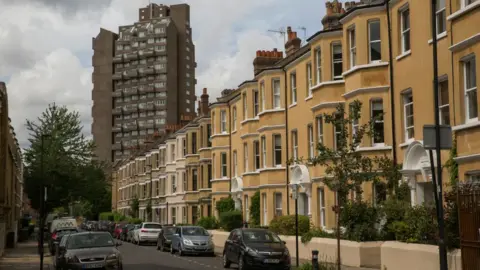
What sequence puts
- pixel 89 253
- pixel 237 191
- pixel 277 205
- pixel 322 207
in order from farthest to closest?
pixel 237 191, pixel 277 205, pixel 322 207, pixel 89 253

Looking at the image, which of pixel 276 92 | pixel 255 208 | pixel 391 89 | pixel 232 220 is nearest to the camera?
pixel 391 89

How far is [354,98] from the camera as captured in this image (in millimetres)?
27453

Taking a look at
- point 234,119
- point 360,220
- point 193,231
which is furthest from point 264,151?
point 360,220

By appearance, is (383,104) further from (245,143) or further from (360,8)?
(245,143)

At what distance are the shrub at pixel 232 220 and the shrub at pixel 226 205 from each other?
3.92 metres

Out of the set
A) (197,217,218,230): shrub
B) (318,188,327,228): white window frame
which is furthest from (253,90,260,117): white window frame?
(318,188,327,228): white window frame

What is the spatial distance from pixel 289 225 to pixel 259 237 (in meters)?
7.53

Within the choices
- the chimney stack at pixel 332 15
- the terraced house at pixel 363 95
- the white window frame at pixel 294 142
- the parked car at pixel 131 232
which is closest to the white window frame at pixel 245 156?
the terraced house at pixel 363 95

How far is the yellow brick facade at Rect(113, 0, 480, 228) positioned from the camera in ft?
64.8

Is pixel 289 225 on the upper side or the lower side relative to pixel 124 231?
upper

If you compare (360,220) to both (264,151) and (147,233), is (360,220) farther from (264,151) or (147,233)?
(147,233)

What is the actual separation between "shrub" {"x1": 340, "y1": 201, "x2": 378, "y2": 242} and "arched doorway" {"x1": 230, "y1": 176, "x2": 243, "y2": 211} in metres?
20.8

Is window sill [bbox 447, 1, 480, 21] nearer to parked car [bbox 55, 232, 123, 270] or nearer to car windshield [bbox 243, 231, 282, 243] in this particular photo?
car windshield [bbox 243, 231, 282, 243]

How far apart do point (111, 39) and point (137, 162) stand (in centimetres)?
6235
